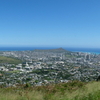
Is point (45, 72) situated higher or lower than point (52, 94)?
lower

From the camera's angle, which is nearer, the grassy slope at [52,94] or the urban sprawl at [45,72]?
Result: the grassy slope at [52,94]

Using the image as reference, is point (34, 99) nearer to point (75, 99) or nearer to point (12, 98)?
point (12, 98)

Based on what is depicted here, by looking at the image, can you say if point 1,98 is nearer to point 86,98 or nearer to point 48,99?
point 48,99

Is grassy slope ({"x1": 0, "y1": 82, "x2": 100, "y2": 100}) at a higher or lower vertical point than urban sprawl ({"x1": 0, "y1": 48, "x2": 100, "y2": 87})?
higher

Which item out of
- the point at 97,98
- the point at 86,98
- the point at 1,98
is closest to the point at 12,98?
the point at 1,98

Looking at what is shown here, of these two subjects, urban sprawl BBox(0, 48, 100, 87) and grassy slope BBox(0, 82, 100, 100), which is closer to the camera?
grassy slope BBox(0, 82, 100, 100)

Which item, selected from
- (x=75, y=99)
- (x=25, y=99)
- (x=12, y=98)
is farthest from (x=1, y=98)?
(x=75, y=99)

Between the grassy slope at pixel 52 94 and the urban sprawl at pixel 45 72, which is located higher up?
the grassy slope at pixel 52 94

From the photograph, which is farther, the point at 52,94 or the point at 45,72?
the point at 45,72

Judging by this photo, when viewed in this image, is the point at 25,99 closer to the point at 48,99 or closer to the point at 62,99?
the point at 48,99
